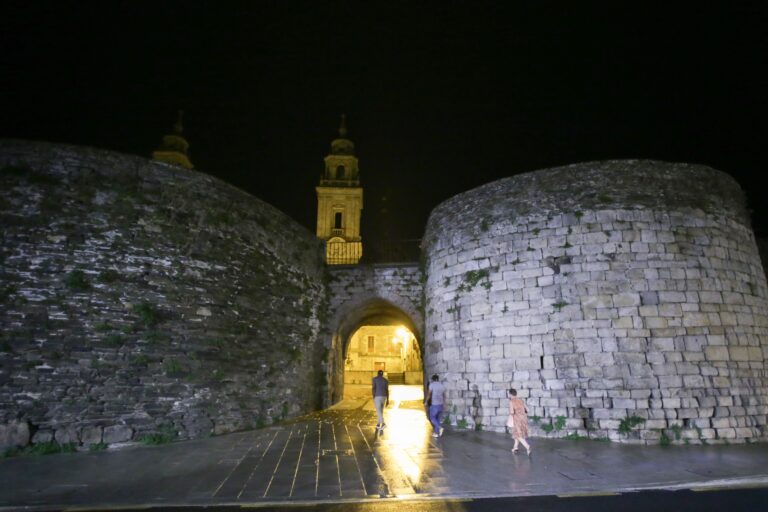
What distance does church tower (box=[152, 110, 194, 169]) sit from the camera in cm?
3272

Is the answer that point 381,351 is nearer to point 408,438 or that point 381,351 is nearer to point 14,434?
point 408,438

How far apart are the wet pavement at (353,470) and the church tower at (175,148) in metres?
29.8

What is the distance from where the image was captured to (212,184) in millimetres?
10781

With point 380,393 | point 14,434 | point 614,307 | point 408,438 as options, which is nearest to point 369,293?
point 380,393

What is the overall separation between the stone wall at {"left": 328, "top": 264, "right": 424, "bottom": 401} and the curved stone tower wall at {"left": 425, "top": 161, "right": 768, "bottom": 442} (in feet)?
12.7

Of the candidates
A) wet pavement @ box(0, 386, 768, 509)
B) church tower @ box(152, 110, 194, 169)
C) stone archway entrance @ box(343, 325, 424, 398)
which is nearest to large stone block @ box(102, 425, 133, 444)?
wet pavement @ box(0, 386, 768, 509)

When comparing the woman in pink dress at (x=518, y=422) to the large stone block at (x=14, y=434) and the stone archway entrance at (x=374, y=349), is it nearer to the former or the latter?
the stone archway entrance at (x=374, y=349)

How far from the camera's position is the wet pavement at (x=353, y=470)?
17.0ft

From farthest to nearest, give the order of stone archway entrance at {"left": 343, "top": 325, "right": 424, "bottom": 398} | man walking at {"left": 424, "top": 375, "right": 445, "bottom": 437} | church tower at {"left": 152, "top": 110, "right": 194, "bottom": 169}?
stone archway entrance at {"left": 343, "top": 325, "right": 424, "bottom": 398} < church tower at {"left": 152, "top": 110, "right": 194, "bottom": 169} < man walking at {"left": 424, "top": 375, "right": 445, "bottom": 437}

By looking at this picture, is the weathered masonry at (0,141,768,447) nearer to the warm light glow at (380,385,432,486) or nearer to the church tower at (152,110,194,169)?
the warm light glow at (380,385,432,486)

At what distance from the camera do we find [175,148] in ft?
109

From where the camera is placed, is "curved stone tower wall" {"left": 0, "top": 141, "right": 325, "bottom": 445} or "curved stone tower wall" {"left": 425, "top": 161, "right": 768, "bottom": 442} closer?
"curved stone tower wall" {"left": 0, "top": 141, "right": 325, "bottom": 445}

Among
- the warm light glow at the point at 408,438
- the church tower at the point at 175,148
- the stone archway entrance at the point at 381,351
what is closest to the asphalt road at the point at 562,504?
the warm light glow at the point at 408,438

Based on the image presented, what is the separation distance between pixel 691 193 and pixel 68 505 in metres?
12.5
